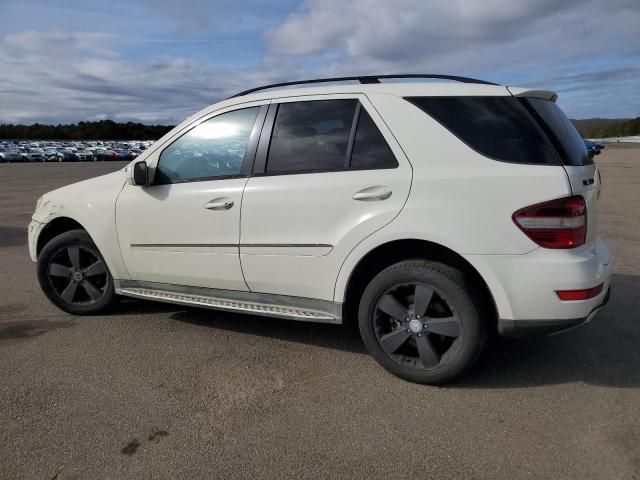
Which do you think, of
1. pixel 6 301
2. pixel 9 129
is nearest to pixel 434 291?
pixel 6 301

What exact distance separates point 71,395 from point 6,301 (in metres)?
2.40

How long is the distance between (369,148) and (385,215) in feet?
1.51

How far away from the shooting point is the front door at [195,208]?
3.64 metres

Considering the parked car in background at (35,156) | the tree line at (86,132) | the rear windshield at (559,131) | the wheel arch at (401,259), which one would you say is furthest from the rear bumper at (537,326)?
the tree line at (86,132)

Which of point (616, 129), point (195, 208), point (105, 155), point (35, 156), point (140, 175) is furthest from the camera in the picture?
point (616, 129)

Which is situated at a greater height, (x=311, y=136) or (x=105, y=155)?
(x=311, y=136)

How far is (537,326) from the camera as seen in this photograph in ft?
9.61

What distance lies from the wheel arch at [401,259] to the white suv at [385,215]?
0.01 meters

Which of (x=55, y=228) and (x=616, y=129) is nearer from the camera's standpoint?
(x=55, y=228)

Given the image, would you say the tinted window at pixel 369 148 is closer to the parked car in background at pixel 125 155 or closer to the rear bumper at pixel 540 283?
the rear bumper at pixel 540 283

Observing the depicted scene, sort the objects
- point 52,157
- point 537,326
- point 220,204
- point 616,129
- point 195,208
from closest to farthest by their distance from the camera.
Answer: point 537,326, point 220,204, point 195,208, point 52,157, point 616,129

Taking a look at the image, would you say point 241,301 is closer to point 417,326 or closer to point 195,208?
point 195,208

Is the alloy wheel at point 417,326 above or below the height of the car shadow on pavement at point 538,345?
above

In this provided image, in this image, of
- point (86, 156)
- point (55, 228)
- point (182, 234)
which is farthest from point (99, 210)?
point (86, 156)
